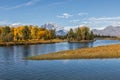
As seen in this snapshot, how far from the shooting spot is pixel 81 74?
5088 centimetres

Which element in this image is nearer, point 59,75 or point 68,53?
point 59,75

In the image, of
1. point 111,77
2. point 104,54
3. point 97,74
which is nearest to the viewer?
point 111,77

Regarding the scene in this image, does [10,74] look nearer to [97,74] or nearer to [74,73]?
[74,73]

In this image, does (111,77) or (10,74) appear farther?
(10,74)

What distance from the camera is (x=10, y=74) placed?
52.3m

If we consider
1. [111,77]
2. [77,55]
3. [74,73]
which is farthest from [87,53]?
[111,77]

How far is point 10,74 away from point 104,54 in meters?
37.9

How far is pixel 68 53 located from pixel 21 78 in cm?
3871

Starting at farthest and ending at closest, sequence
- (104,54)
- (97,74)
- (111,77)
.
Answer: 1. (104,54)
2. (97,74)
3. (111,77)

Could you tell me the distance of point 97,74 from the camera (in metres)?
50.1

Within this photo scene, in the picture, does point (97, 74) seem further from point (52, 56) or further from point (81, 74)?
point (52, 56)

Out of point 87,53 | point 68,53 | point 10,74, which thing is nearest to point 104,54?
point 87,53

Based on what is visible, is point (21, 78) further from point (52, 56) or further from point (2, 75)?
point (52, 56)

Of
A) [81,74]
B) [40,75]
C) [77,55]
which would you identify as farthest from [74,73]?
[77,55]
